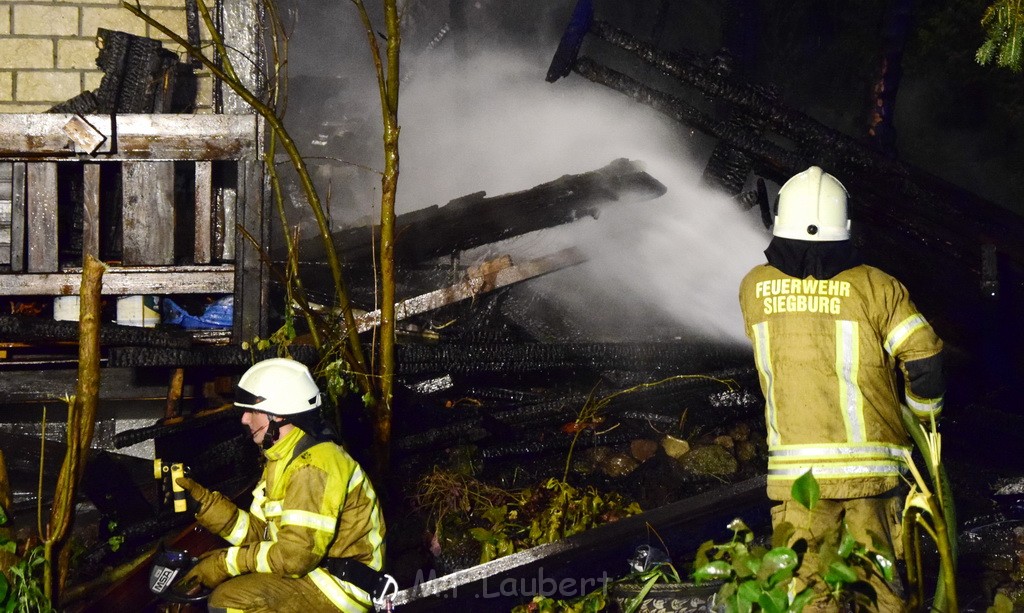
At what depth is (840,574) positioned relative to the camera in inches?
84.9

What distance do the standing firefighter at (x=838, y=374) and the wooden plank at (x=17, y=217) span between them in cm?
560

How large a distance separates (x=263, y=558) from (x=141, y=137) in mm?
3895

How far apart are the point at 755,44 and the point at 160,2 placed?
7086mm

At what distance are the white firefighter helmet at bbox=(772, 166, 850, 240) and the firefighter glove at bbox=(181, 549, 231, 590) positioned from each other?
306 cm

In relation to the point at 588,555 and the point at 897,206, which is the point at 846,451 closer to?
the point at 588,555

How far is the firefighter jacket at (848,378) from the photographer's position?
353cm

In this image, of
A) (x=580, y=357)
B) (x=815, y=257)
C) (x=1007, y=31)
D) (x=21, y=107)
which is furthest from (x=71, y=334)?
(x=1007, y=31)

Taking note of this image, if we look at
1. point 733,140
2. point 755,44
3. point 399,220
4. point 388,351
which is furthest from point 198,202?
point 755,44

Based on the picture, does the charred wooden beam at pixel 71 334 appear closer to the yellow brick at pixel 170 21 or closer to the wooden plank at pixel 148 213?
the wooden plank at pixel 148 213

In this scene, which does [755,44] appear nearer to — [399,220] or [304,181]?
[399,220]

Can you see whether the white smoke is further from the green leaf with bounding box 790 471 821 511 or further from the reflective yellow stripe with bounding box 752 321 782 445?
the green leaf with bounding box 790 471 821 511

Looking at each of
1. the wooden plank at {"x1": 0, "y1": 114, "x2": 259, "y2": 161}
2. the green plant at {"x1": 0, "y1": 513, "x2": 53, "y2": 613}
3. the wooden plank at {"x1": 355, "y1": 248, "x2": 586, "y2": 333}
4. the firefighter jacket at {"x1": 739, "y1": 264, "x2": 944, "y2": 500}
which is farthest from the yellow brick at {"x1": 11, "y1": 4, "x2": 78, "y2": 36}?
the firefighter jacket at {"x1": 739, "y1": 264, "x2": 944, "y2": 500}

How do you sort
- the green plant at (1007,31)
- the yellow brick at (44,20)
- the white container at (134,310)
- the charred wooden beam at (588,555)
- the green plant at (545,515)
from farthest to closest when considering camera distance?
the yellow brick at (44,20), the white container at (134,310), the green plant at (545,515), the charred wooden beam at (588,555), the green plant at (1007,31)

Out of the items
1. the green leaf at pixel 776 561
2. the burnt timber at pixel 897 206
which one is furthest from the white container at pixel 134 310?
the green leaf at pixel 776 561
